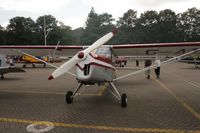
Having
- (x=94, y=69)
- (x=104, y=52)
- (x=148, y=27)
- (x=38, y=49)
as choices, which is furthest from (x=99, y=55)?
(x=148, y=27)

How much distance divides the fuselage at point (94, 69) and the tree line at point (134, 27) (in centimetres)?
7996

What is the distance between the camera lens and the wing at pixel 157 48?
9.52 meters

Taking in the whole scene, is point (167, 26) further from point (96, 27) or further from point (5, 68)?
point (5, 68)

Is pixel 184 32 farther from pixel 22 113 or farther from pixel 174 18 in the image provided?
pixel 22 113

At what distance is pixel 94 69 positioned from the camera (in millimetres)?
7754

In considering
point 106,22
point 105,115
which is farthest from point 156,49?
point 106,22

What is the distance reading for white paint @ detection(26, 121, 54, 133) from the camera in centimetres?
567

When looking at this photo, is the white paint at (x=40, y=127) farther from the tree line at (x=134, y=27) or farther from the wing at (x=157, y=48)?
the tree line at (x=134, y=27)

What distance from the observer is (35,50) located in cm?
1154

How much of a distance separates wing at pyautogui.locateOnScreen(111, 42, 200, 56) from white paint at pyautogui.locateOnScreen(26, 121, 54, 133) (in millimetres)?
4811

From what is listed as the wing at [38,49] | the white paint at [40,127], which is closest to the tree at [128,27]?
the wing at [38,49]

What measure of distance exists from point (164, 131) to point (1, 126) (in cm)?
381

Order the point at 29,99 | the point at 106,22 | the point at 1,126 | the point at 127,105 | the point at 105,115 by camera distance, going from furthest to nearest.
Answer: the point at 106,22 < the point at 29,99 < the point at 127,105 < the point at 105,115 < the point at 1,126

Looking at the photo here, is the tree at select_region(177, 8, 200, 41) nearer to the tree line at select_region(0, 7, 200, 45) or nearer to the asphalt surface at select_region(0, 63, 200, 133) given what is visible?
the tree line at select_region(0, 7, 200, 45)
